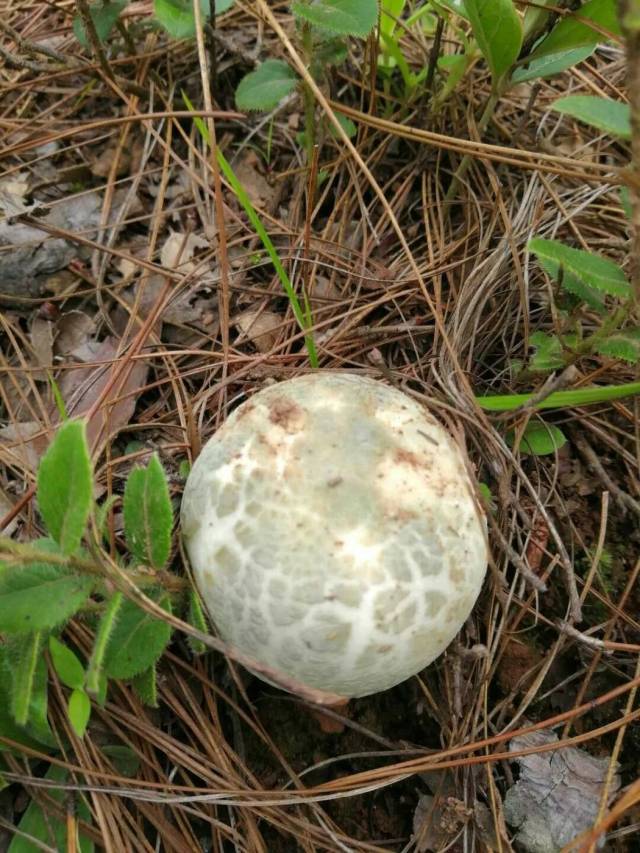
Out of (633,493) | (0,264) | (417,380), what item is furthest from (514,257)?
(0,264)

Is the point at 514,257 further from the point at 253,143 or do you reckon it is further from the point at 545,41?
the point at 253,143

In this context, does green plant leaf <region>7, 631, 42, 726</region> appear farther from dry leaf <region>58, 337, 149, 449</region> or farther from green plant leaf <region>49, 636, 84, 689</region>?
dry leaf <region>58, 337, 149, 449</region>

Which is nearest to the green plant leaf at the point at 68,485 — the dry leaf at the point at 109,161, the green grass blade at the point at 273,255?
the green grass blade at the point at 273,255

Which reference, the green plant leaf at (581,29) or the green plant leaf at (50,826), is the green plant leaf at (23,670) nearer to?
the green plant leaf at (50,826)

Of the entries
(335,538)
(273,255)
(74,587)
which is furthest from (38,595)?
(273,255)

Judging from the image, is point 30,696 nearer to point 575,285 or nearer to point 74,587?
point 74,587

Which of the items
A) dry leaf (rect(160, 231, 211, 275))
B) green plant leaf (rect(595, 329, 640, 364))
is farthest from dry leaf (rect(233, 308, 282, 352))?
green plant leaf (rect(595, 329, 640, 364))
